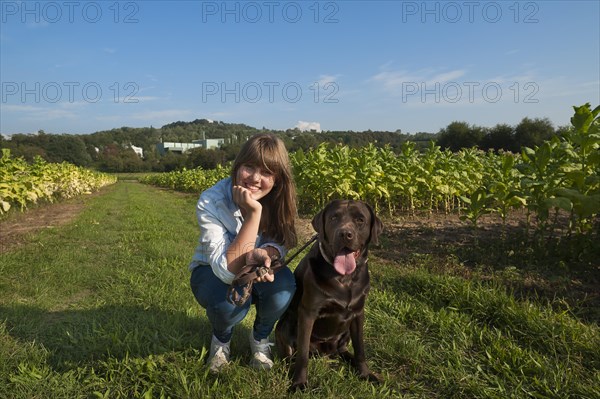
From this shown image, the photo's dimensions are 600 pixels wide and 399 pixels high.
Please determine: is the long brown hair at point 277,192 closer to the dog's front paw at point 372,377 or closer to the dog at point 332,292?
the dog at point 332,292

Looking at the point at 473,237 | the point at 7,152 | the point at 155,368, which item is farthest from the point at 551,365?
the point at 7,152

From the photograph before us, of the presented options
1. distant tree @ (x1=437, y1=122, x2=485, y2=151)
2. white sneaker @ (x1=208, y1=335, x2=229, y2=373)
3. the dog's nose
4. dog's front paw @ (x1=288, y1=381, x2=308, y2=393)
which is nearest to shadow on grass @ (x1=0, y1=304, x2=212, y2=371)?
white sneaker @ (x1=208, y1=335, x2=229, y2=373)

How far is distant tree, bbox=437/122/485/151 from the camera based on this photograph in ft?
98.0

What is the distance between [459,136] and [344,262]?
33.0 meters

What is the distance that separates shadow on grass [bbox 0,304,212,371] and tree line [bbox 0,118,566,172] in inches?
64.6

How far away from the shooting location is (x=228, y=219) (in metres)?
2.59

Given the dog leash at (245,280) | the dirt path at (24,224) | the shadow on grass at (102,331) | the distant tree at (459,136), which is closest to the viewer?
the dog leash at (245,280)

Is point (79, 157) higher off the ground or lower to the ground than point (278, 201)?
higher

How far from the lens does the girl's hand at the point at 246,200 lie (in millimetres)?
2367

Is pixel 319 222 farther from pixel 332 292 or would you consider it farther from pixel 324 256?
pixel 332 292

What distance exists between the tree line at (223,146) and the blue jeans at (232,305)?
106 cm

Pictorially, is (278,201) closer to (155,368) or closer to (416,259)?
(155,368)

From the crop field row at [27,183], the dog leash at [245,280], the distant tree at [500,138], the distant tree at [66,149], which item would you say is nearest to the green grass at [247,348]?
the dog leash at [245,280]

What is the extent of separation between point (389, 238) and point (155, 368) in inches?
191
